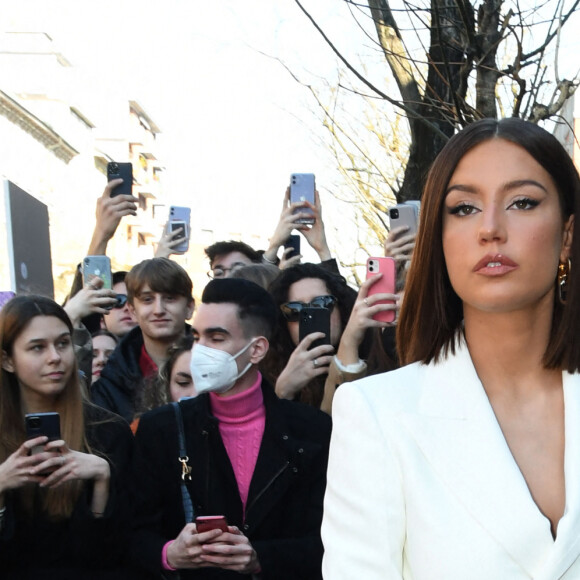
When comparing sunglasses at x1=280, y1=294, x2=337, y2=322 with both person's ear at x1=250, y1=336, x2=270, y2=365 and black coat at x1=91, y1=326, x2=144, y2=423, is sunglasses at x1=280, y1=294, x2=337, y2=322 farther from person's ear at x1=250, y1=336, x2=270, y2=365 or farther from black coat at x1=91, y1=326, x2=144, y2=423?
black coat at x1=91, y1=326, x2=144, y2=423

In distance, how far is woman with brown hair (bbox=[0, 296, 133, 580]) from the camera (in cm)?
443

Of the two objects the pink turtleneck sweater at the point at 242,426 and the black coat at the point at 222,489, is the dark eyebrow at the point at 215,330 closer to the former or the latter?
the pink turtleneck sweater at the point at 242,426

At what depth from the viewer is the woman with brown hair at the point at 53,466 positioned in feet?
14.5

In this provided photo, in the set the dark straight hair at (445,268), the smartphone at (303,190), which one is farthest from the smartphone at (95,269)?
the dark straight hair at (445,268)

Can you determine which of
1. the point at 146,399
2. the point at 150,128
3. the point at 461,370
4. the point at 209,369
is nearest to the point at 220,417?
the point at 209,369

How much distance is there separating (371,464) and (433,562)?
0.25m

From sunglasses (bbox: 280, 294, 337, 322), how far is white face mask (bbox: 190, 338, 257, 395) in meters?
0.81

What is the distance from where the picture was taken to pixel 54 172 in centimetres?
5988

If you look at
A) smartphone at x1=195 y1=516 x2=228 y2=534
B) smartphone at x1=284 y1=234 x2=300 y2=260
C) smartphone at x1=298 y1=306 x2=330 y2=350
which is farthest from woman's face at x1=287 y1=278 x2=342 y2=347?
smartphone at x1=195 y1=516 x2=228 y2=534

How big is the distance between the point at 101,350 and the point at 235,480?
2821 millimetres

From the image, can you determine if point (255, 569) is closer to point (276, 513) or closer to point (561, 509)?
point (276, 513)

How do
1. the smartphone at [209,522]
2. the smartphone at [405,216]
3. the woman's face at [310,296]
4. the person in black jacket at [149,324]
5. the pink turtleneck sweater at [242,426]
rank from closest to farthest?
the smartphone at [209,522], the pink turtleneck sweater at [242,426], the smartphone at [405,216], the woman's face at [310,296], the person in black jacket at [149,324]

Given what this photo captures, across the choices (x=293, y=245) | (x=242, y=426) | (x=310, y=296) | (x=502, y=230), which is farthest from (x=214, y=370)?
(x=293, y=245)

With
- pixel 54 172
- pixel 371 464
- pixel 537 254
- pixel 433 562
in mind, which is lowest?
pixel 433 562
